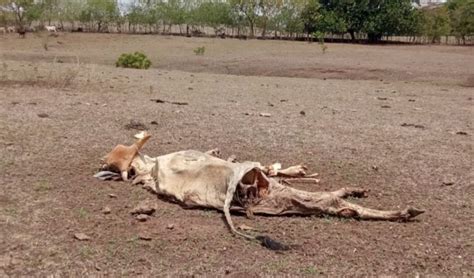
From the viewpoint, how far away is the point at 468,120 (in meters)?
10.7

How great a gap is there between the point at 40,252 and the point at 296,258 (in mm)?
1799

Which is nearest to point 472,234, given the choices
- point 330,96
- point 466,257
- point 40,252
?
point 466,257

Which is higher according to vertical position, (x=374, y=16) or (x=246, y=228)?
(x=374, y=16)

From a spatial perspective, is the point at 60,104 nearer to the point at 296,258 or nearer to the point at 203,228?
the point at 203,228

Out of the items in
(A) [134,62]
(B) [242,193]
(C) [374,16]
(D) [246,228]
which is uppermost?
(C) [374,16]

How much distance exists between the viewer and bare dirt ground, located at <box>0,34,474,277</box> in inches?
157

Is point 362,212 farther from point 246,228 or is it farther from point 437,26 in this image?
point 437,26

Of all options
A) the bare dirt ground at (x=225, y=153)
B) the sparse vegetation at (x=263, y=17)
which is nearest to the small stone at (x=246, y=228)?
the bare dirt ground at (x=225, y=153)

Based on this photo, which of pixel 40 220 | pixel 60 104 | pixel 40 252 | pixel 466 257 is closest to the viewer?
pixel 40 252

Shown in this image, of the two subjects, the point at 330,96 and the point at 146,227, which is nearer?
the point at 146,227

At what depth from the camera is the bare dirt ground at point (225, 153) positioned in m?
3.99

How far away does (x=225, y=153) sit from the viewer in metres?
6.97

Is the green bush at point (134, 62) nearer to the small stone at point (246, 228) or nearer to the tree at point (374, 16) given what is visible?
the small stone at point (246, 228)

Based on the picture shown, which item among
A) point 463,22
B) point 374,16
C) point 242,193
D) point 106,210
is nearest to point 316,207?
point 242,193
